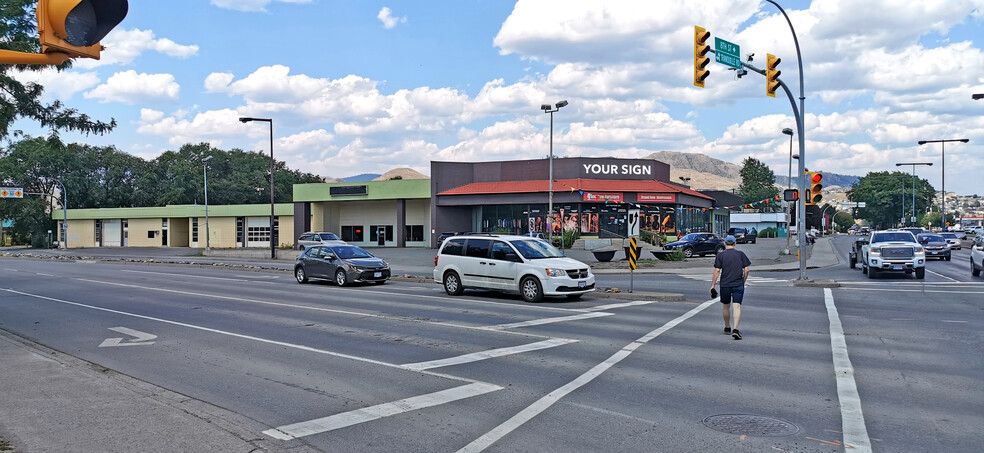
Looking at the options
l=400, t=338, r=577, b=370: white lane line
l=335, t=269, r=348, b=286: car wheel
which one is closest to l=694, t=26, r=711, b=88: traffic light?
l=400, t=338, r=577, b=370: white lane line

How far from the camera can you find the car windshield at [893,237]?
2711 centimetres

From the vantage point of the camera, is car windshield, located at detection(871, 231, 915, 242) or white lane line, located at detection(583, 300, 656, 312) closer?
white lane line, located at detection(583, 300, 656, 312)

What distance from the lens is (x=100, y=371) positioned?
31.6 ft

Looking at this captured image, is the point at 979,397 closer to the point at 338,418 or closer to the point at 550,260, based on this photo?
the point at 338,418

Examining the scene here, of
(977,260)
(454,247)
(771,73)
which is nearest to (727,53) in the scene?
(771,73)

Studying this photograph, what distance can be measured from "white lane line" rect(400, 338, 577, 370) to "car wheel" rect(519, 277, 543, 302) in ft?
20.0

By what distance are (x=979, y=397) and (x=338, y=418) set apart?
694 cm

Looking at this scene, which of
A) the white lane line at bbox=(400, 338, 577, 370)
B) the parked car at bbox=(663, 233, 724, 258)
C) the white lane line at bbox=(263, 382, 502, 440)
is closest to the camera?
the white lane line at bbox=(263, 382, 502, 440)

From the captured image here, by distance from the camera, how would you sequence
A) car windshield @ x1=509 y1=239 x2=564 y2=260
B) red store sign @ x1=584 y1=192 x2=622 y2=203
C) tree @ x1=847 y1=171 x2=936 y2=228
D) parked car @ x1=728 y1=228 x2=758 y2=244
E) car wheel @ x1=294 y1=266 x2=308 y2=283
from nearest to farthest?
car windshield @ x1=509 y1=239 x2=564 y2=260
car wheel @ x1=294 y1=266 x2=308 y2=283
red store sign @ x1=584 y1=192 x2=622 y2=203
parked car @ x1=728 y1=228 x2=758 y2=244
tree @ x1=847 y1=171 x2=936 y2=228

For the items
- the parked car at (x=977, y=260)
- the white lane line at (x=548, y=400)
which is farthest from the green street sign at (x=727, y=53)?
the parked car at (x=977, y=260)

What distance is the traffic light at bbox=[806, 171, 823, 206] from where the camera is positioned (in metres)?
25.1

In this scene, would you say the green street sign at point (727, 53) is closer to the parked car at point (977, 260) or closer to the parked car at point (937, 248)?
the parked car at point (977, 260)

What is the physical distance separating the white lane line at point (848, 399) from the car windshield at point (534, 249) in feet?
25.8

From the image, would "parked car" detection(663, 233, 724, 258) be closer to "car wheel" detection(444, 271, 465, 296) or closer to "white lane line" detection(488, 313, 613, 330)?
"car wheel" detection(444, 271, 465, 296)
